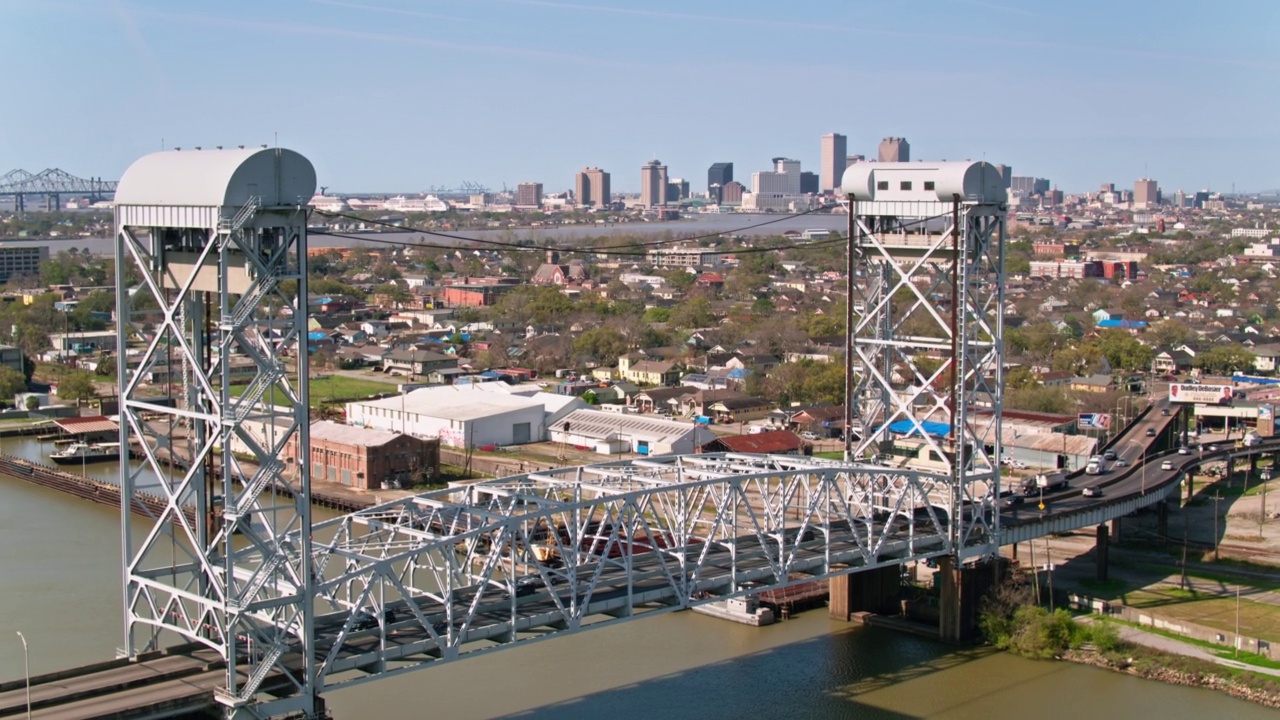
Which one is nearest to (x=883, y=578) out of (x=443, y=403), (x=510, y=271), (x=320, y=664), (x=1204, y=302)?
(x=320, y=664)

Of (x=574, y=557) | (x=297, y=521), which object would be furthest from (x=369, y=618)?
(x=574, y=557)

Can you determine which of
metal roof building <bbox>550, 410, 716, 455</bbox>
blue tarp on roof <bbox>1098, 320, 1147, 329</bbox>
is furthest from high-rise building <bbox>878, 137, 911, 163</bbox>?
metal roof building <bbox>550, 410, 716, 455</bbox>

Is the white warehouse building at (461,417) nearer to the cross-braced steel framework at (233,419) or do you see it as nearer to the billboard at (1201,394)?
the billboard at (1201,394)

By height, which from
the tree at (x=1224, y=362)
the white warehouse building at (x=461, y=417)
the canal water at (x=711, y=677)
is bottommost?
the canal water at (x=711, y=677)

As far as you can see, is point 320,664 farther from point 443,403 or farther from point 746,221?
point 746,221

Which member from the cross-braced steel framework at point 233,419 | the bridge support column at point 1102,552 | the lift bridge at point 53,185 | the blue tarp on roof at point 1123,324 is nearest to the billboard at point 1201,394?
the bridge support column at point 1102,552

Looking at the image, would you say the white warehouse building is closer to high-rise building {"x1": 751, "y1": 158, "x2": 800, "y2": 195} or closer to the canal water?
the canal water
